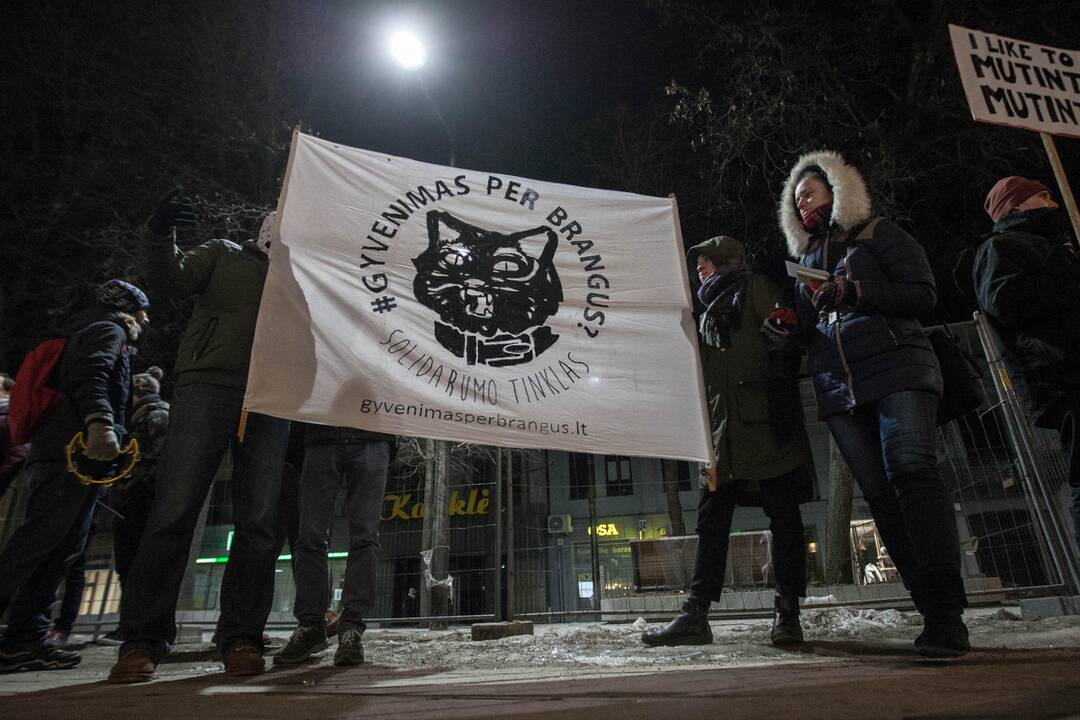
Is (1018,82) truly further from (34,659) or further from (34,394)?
(34,659)

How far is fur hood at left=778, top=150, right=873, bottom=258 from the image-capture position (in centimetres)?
281

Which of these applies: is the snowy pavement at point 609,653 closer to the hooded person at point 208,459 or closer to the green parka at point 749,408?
the hooded person at point 208,459

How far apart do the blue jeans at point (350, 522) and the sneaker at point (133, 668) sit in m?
0.65

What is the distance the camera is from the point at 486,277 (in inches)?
119

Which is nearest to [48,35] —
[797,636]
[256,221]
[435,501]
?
[256,221]

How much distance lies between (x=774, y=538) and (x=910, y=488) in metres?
0.81

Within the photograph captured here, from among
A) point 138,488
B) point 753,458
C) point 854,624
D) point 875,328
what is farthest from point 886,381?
point 138,488

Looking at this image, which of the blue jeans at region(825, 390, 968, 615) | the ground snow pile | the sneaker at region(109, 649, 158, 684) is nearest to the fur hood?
the blue jeans at region(825, 390, 968, 615)

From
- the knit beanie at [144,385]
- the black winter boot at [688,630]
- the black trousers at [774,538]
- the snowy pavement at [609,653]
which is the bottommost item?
the snowy pavement at [609,653]

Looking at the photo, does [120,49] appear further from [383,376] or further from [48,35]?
[383,376]

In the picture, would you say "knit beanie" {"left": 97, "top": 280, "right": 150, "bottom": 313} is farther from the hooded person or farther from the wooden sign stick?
the wooden sign stick

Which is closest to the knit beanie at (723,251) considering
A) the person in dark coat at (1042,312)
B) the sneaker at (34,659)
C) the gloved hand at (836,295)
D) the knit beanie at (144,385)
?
the gloved hand at (836,295)

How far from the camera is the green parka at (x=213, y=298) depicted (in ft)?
8.45

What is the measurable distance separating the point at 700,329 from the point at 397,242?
157 cm
